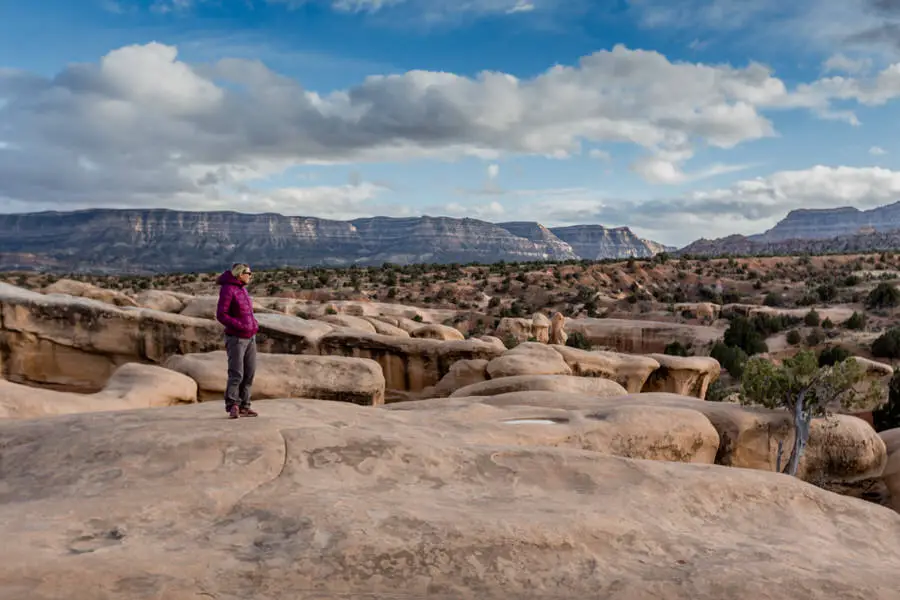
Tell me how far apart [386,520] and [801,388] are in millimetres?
14873

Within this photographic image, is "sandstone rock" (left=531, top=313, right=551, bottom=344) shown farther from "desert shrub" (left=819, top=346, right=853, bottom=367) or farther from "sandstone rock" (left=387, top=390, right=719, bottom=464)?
"sandstone rock" (left=387, top=390, right=719, bottom=464)

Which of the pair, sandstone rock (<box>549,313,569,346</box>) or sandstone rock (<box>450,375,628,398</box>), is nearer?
sandstone rock (<box>450,375,628,398</box>)

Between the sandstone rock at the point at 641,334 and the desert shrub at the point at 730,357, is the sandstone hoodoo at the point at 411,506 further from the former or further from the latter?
the sandstone rock at the point at 641,334

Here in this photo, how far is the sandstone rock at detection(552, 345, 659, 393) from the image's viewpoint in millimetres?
25453

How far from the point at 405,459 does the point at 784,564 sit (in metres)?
4.39

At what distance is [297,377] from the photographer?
18297 mm

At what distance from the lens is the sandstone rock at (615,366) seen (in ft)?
83.5

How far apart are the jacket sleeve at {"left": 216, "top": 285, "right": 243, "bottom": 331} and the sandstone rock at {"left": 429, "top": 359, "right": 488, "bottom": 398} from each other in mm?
14354

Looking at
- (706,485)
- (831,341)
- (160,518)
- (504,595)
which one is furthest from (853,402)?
(831,341)

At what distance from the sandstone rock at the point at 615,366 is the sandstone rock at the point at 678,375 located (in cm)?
44

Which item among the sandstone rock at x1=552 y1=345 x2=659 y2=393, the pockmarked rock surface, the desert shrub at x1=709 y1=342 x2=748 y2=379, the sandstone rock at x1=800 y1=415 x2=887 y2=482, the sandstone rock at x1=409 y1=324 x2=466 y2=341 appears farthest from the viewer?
the desert shrub at x1=709 y1=342 x2=748 y2=379

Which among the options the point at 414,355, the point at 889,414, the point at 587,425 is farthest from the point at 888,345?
the point at 587,425

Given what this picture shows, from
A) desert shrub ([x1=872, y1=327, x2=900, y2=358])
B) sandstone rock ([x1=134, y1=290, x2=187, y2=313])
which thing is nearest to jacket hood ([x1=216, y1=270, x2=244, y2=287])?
sandstone rock ([x1=134, y1=290, x2=187, y2=313])

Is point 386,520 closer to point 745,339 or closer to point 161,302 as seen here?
point 161,302
